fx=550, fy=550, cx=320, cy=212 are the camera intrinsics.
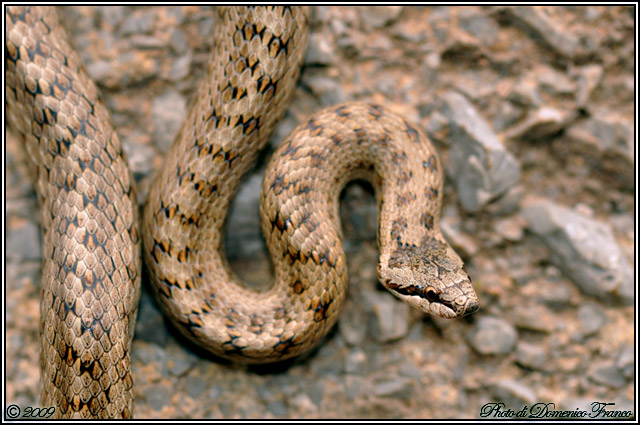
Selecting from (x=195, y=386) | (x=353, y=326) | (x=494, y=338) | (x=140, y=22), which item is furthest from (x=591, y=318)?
(x=140, y=22)

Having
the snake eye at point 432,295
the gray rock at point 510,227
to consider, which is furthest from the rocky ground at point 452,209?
the snake eye at point 432,295

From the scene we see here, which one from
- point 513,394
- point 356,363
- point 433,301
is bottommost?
point 513,394

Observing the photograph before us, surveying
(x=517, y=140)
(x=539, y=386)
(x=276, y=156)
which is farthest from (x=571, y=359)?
(x=276, y=156)

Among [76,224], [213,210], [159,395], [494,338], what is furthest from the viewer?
[494,338]

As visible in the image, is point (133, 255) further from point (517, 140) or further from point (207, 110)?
point (517, 140)

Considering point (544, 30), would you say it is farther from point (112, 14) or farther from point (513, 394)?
point (112, 14)

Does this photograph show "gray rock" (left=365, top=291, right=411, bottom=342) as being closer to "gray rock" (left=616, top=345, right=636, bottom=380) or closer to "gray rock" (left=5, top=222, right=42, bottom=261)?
"gray rock" (left=616, top=345, right=636, bottom=380)

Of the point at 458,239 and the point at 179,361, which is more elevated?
the point at 458,239
